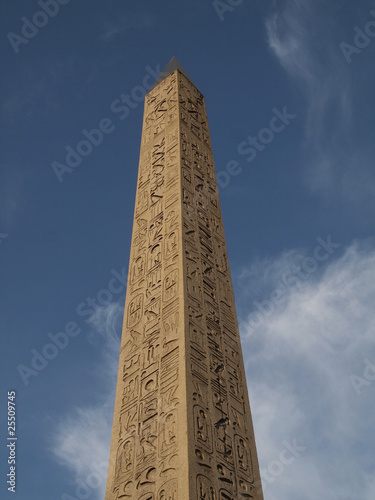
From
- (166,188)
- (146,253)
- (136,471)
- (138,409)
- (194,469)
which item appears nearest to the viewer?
(194,469)

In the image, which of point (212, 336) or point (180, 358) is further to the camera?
point (212, 336)

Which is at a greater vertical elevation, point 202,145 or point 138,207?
point 202,145

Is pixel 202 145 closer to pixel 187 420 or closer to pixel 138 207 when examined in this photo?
pixel 138 207

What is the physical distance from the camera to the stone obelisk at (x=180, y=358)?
4.98 metres

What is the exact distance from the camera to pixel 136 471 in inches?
201

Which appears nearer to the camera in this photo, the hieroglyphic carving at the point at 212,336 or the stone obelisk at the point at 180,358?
the stone obelisk at the point at 180,358

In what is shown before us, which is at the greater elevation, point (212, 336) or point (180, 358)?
point (212, 336)

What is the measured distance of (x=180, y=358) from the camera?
18.3 feet

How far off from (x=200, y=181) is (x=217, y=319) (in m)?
2.39

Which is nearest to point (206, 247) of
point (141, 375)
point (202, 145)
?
point (141, 375)

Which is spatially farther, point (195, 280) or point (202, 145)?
point (202, 145)

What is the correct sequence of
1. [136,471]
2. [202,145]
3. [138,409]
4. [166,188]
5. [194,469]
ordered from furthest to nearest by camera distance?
[202,145] → [166,188] → [138,409] → [136,471] → [194,469]

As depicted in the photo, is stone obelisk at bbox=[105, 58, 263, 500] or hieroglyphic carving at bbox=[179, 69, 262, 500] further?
hieroglyphic carving at bbox=[179, 69, 262, 500]

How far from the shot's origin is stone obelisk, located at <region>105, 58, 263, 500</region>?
16.3 ft
